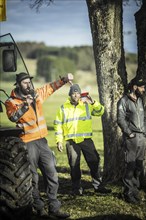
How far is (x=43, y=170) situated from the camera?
5684 millimetres

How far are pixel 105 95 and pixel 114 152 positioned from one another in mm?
1031

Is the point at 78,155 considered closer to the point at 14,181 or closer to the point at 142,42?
the point at 142,42

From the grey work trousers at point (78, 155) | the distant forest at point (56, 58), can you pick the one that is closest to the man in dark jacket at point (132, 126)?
the grey work trousers at point (78, 155)

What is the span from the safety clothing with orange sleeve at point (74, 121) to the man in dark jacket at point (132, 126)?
0.52 meters

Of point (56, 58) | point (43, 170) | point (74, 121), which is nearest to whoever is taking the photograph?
point (43, 170)

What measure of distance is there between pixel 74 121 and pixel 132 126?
1.04 meters

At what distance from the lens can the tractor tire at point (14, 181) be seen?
4188 mm

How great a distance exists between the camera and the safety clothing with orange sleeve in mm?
6695

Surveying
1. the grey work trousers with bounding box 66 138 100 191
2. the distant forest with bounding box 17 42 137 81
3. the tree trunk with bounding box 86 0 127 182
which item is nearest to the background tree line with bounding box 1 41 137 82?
the distant forest with bounding box 17 42 137 81

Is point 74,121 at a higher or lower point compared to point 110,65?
lower

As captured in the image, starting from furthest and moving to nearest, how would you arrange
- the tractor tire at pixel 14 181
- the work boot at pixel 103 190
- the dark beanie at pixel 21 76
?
the work boot at pixel 103 190, the dark beanie at pixel 21 76, the tractor tire at pixel 14 181

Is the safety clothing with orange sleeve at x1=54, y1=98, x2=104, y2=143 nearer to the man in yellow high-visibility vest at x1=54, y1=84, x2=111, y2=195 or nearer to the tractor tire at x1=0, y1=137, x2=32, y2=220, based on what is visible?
the man in yellow high-visibility vest at x1=54, y1=84, x2=111, y2=195

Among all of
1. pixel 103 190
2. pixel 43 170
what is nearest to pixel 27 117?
pixel 43 170

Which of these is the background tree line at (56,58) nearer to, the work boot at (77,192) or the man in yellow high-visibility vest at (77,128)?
the man in yellow high-visibility vest at (77,128)
